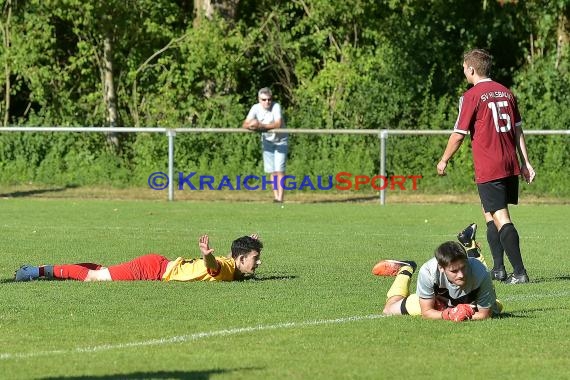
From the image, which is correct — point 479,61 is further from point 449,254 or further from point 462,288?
point 449,254

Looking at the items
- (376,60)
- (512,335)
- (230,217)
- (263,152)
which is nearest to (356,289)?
(512,335)

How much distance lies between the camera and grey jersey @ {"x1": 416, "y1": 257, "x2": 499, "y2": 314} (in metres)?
9.64

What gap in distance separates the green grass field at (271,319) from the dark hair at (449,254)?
0.48 metres

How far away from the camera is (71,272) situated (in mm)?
12453

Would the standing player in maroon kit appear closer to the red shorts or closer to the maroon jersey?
the maroon jersey

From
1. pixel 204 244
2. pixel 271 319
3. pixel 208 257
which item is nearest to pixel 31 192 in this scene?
pixel 208 257

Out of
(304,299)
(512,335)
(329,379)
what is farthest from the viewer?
(304,299)

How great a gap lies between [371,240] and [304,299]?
20.1 feet

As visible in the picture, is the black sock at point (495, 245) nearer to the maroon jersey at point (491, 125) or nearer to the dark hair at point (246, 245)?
the maroon jersey at point (491, 125)

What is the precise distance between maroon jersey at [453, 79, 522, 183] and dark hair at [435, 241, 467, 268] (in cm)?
307

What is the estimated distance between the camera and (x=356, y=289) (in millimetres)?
11969

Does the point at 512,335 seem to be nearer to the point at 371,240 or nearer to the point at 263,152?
the point at 371,240

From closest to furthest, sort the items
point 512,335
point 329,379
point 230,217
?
point 329,379 → point 512,335 → point 230,217

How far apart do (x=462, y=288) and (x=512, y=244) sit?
273cm
